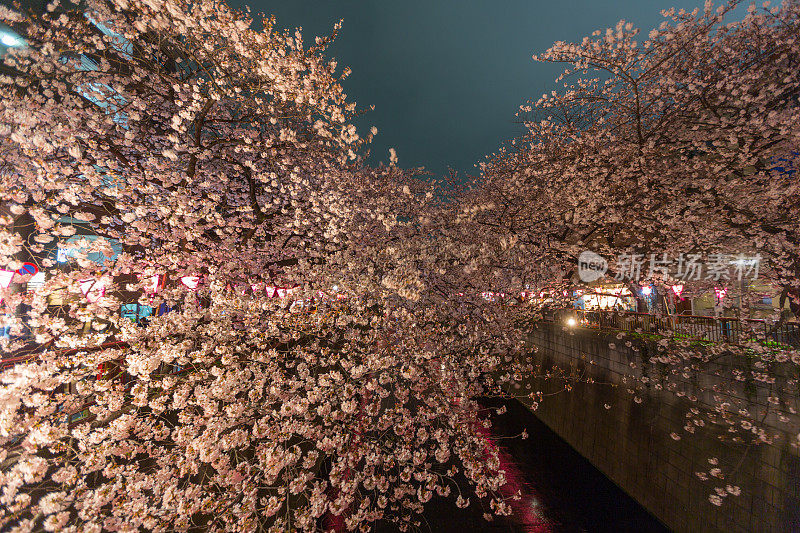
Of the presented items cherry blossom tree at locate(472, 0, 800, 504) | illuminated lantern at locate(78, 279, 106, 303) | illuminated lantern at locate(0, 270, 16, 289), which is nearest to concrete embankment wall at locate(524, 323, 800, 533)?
cherry blossom tree at locate(472, 0, 800, 504)

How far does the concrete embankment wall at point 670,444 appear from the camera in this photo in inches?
280

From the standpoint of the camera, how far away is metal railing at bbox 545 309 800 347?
744cm

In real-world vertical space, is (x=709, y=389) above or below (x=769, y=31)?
below

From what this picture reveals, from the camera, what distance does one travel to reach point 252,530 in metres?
5.24

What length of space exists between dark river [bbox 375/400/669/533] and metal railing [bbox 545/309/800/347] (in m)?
6.50

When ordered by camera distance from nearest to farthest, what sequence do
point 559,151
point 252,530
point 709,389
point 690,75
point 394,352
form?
point 252,530, point 394,352, point 709,389, point 690,75, point 559,151

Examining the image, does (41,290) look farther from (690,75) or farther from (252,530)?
(690,75)

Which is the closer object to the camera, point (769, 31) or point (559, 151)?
point (769, 31)

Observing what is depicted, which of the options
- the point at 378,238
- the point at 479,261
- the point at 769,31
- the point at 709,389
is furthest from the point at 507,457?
the point at 769,31


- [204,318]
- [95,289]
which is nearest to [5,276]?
[95,289]

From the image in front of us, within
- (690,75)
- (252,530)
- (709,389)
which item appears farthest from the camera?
(690,75)

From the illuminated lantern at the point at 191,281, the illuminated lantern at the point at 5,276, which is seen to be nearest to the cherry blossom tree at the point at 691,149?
the illuminated lantern at the point at 191,281

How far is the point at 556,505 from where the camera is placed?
12367 mm

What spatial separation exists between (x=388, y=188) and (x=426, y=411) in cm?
1189
